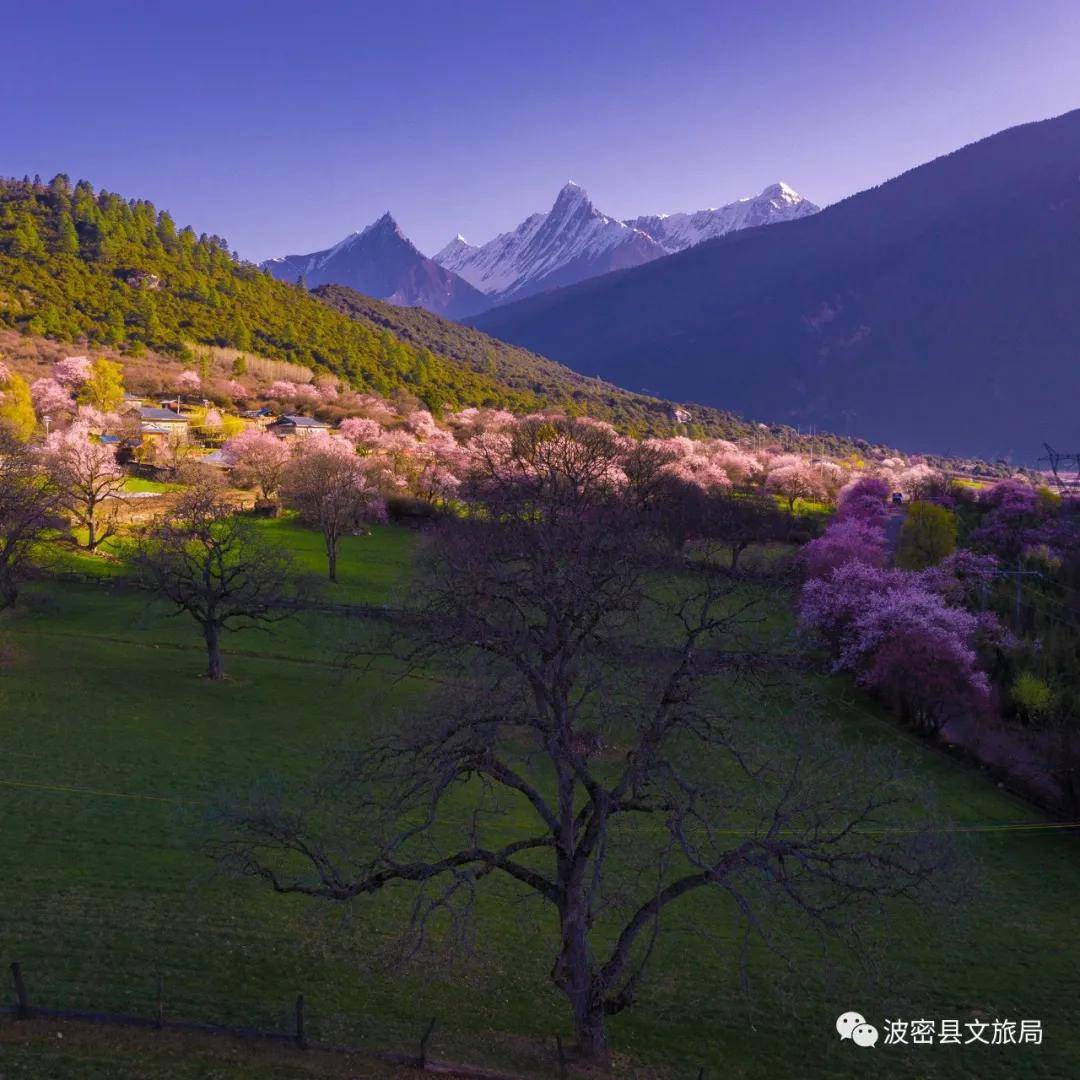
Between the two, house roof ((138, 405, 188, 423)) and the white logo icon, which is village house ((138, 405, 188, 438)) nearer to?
house roof ((138, 405, 188, 423))

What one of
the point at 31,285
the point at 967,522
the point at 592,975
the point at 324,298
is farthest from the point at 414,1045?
the point at 324,298

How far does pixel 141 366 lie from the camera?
8662cm

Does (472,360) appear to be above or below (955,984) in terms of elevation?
above

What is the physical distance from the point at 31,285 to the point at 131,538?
74053 mm

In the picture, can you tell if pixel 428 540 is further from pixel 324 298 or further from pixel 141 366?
pixel 324 298

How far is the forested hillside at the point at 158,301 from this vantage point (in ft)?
322

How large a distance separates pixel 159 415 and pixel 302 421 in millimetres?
12247

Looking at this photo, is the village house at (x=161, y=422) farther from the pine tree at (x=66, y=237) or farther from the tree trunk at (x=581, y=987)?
the tree trunk at (x=581, y=987)

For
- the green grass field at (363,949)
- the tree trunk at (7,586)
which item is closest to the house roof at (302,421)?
the tree trunk at (7,586)

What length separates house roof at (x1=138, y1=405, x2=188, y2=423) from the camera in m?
→ 71.0

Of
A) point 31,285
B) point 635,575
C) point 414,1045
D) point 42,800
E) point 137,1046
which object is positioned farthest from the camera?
point 31,285

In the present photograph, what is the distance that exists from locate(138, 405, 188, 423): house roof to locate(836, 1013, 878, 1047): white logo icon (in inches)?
2772

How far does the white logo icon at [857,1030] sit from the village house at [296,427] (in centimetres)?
6526

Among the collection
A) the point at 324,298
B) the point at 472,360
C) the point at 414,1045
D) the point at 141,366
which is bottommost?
the point at 414,1045
